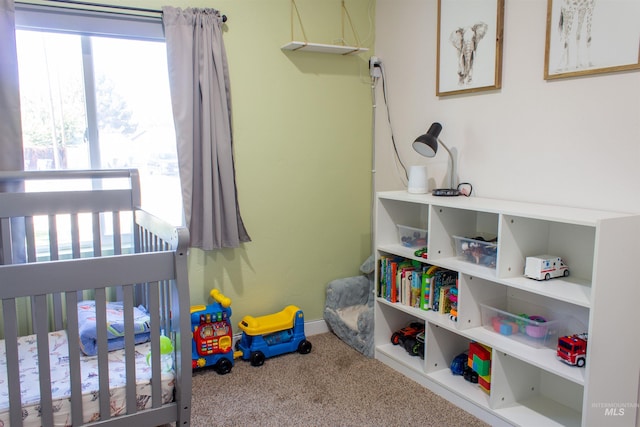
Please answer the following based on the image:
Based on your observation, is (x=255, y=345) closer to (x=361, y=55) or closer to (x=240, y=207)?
(x=240, y=207)

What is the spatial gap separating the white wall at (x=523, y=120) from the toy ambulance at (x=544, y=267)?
261mm

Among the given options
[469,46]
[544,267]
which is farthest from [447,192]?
[469,46]

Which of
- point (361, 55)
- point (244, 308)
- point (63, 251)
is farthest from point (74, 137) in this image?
point (361, 55)

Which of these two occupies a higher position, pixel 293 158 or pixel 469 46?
pixel 469 46

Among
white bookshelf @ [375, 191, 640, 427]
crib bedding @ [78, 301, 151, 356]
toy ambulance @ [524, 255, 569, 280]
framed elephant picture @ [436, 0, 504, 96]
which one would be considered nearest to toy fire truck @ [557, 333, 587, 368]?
white bookshelf @ [375, 191, 640, 427]

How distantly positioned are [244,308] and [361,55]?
68.1 inches

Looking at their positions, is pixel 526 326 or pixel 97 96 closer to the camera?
pixel 526 326

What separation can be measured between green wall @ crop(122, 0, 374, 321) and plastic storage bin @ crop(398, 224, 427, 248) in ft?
1.83

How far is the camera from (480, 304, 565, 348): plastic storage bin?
77.5 inches

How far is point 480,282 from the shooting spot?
87.0 inches

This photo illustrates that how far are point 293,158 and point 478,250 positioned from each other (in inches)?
48.7

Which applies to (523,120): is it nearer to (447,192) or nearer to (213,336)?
(447,192)

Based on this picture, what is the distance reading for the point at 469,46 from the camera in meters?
2.40

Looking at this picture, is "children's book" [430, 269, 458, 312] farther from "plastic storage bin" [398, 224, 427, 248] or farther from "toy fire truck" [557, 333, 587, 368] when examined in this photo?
"toy fire truck" [557, 333, 587, 368]
